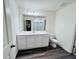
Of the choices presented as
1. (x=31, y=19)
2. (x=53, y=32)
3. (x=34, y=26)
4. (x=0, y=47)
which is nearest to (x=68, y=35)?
(x=53, y=32)

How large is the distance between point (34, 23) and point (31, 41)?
124cm

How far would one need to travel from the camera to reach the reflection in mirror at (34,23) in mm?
3629

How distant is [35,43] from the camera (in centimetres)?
306

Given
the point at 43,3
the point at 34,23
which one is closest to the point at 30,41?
the point at 34,23

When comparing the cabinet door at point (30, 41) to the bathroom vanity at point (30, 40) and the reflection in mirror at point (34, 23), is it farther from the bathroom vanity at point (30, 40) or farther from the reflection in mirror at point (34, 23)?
the reflection in mirror at point (34, 23)

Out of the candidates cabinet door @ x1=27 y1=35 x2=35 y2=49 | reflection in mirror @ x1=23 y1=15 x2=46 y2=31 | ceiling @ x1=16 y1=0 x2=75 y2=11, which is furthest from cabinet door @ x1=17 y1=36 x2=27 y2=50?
ceiling @ x1=16 y1=0 x2=75 y2=11

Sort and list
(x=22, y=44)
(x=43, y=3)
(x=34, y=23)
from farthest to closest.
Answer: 1. (x=34, y=23)
2. (x=22, y=44)
3. (x=43, y=3)

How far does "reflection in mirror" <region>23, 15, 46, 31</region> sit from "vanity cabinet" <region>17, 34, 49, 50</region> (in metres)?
0.84

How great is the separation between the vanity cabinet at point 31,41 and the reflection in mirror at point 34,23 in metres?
0.84

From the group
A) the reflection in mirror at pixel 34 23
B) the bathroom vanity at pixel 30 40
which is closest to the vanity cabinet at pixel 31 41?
the bathroom vanity at pixel 30 40

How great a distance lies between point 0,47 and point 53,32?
154 inches

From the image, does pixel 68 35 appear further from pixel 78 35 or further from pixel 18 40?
pixel 78 35

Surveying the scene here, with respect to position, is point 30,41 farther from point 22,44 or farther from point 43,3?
point 43,3

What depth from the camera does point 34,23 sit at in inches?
149
